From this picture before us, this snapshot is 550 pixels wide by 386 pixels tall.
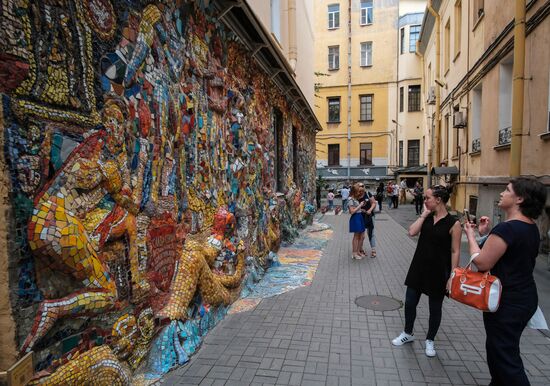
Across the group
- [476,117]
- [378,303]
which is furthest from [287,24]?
[378,303]

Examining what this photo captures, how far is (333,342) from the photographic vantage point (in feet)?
13.6

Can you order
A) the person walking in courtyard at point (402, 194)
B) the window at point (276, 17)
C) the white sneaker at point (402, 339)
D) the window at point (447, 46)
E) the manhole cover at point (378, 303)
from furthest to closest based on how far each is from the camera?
the person walking in courtyard at point (402, 194) → the window at point (447, 46) → the window at point (276, 17) → the manhole cover at point (378, 303) → the white sneaker at point (402, 339)

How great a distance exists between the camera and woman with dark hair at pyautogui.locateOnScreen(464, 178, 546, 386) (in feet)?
8.77

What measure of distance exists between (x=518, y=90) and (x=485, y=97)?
3.31 m

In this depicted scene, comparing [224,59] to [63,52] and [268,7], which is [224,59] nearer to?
[63,52]

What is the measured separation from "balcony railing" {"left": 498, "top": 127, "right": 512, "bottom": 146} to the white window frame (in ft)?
73.2

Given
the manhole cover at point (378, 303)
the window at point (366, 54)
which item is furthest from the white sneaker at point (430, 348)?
the window at point (366, 54)

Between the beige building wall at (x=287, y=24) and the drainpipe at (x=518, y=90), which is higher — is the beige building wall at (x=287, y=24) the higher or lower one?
the higher one

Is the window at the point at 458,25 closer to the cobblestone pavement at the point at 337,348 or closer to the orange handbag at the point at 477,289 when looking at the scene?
the cobblestone pavement at the point at 337,348

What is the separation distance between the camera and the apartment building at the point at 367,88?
2769 cm

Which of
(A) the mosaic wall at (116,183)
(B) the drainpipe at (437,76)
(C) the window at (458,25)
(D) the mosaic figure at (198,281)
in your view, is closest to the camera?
(A) the mosaic wall at (116,183)

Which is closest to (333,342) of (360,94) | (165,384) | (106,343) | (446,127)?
(165,384)

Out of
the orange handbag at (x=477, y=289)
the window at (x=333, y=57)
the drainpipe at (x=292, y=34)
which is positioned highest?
the window at (x=333, y=57)

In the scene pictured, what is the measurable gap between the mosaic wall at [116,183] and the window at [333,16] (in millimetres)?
27235
